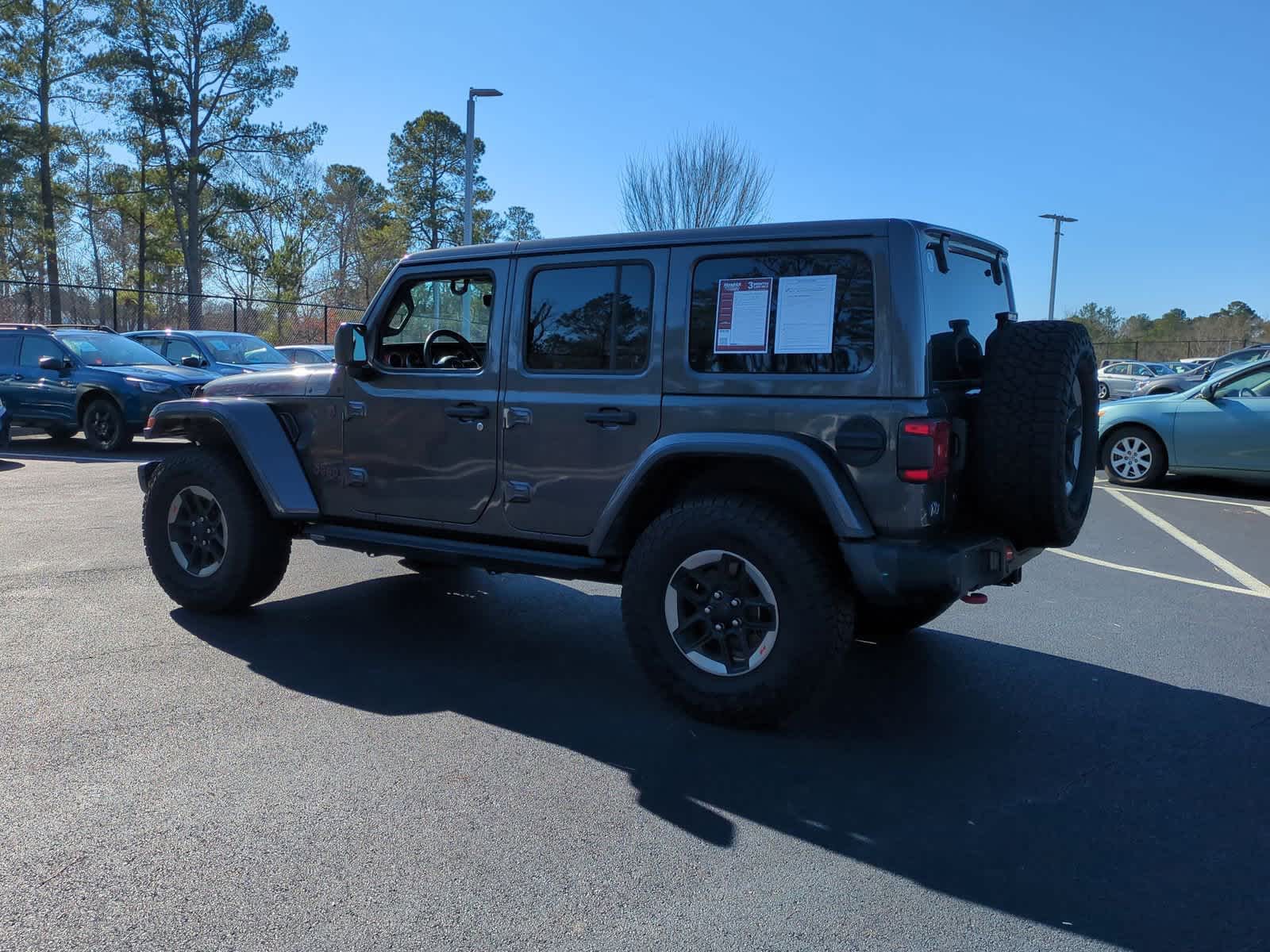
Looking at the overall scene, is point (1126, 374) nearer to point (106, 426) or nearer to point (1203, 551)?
point (1203, 551)

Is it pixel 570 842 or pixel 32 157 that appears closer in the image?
pixel 570 842

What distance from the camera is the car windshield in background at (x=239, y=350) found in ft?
53.8

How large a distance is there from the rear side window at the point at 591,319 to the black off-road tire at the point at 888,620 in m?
1.64

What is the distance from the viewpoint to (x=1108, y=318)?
218 feet

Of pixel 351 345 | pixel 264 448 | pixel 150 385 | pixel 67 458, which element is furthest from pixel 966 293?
pixel 67 458

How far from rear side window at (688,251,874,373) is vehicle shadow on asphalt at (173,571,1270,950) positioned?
1.49m

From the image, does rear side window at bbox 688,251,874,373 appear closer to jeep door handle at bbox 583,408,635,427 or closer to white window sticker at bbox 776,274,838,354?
white window sticker at bbox 776,274,838,354

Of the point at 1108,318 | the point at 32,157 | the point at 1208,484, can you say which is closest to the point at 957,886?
the point at 1208,484

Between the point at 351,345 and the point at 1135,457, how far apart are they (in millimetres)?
9458

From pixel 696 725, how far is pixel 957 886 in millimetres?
1413

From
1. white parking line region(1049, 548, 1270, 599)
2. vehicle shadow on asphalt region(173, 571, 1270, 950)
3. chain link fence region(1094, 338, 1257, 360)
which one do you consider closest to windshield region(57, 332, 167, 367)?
vehicle shadow on asphalt region(173, 571, 1270, 950)

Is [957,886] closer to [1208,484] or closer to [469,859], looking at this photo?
[469,859]

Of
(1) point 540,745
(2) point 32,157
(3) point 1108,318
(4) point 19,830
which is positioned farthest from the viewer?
(3) point 1108,318

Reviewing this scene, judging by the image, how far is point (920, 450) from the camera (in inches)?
147
